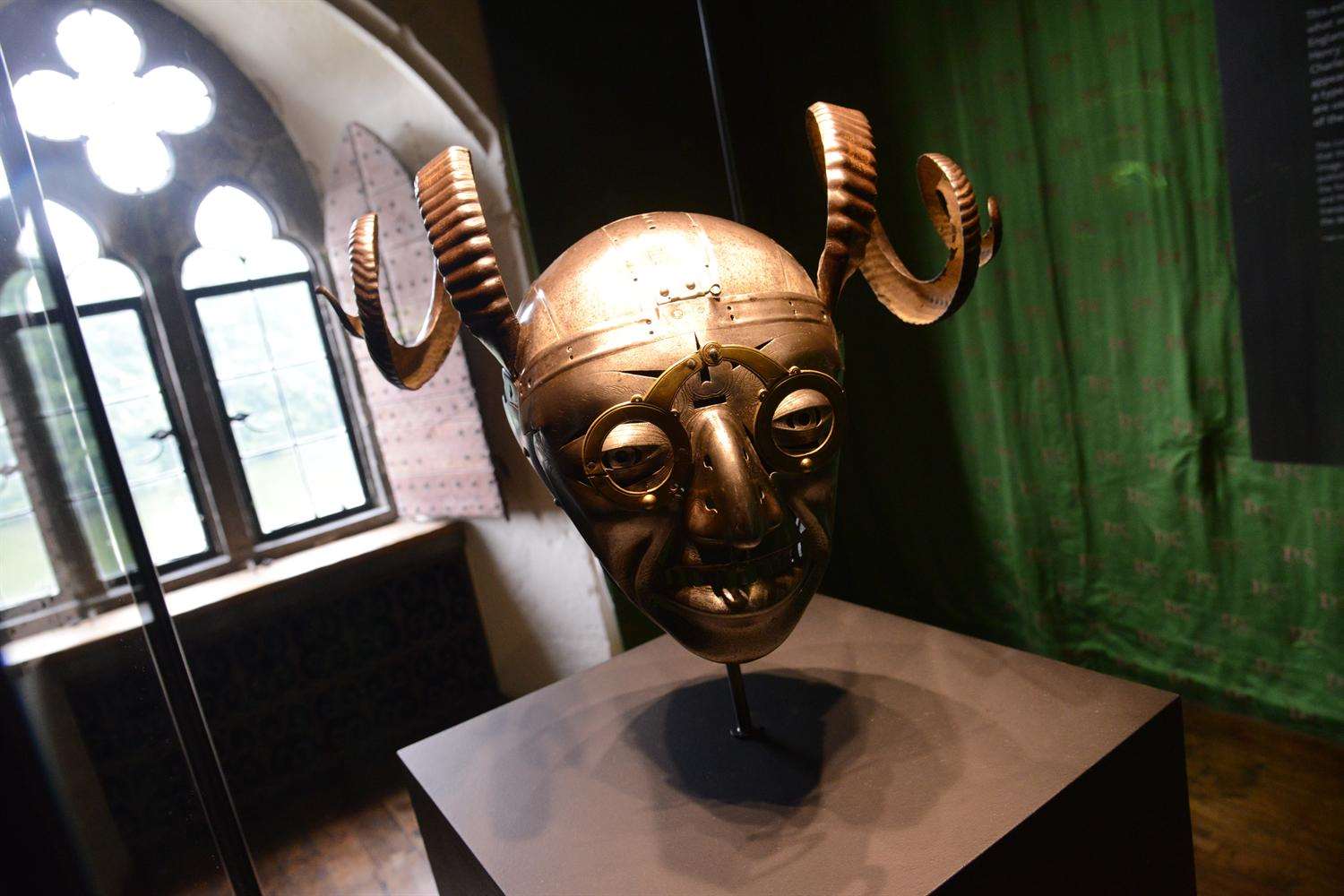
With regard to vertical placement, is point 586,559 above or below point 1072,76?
below

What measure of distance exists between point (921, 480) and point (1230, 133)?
148 cm

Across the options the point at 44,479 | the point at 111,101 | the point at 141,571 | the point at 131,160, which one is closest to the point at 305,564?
the point at 131,160

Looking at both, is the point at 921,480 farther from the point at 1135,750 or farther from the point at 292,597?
the point at 292,597

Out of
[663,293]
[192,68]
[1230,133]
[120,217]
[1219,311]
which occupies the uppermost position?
[192,68]

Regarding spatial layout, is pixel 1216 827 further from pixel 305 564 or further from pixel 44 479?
pixel 305 564

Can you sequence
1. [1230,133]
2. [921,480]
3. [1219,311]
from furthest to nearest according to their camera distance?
1. [921,480]
2. [1219,311]
3. [1230,133]

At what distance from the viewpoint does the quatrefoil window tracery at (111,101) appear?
9.11ft

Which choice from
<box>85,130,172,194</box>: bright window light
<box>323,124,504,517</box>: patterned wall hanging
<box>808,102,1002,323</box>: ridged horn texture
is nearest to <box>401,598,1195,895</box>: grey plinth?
<box>808,102,1002,323</box>: ridged horn texture

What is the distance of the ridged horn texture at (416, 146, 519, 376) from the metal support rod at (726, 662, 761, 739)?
76 centimetres

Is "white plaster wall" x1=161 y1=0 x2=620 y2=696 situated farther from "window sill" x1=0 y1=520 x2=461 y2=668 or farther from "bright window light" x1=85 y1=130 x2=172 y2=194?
"bright window light" x1=85 y1=130 x2=172 y2=194

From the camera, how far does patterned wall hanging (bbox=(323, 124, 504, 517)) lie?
295 cm

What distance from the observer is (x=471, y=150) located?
109 inches

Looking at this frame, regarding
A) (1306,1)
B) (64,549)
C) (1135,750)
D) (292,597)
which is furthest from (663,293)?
(292,597)

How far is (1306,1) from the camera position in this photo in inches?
69.7
